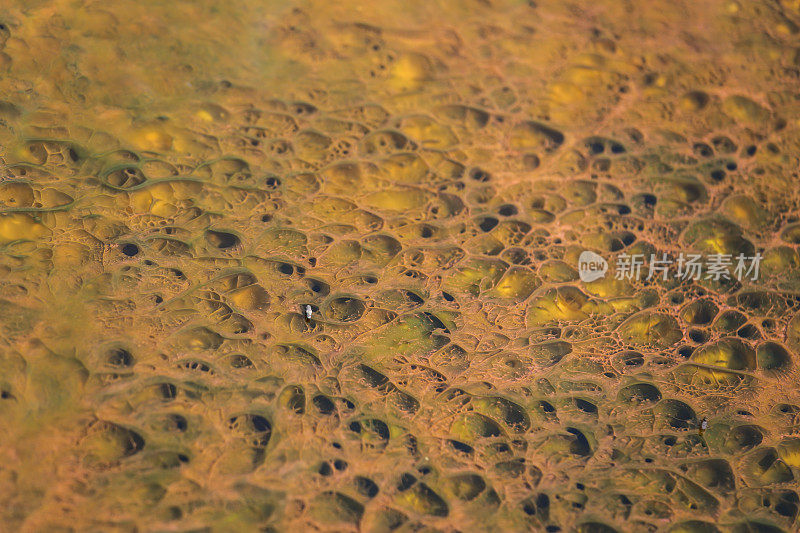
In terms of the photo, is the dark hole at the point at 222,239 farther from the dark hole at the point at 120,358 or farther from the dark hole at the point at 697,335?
the dark hole at the point at 697,335

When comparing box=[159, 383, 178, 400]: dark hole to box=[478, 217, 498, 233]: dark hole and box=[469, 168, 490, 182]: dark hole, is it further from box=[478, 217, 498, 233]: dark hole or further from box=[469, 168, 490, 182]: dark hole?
box=[469, 168, 490, 182]: dark hole

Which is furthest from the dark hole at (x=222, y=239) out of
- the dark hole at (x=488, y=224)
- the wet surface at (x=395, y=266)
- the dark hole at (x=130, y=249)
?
the dark hole at (x=488, y=224)

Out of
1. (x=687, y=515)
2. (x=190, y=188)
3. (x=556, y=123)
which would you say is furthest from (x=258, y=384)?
(x=556, y=123)

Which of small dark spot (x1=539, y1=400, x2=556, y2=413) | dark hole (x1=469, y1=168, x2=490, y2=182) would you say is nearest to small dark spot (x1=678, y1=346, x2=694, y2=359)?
small dark spot (x1=539, y1=400, x2=556, y2=413)

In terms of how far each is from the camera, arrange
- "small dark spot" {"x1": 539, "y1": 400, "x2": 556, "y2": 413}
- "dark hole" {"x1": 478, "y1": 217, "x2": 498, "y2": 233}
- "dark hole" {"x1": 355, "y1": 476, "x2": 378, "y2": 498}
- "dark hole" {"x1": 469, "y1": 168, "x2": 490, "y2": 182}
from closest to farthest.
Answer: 1. "dark hole" {"x1": 355, "y1": 476, "x2": 378, "y2": 498}
2. "small dark spot" {"x1": 539, "y1": 400, "x2": 556, "y2": 413}
3. "dark hole" {"x1": 478, "y1": 217, "x2": 498, "y2": 233}
4. "dark hole" {"x1": 469, "y1": 168, "x2": 490, "y2": 182}

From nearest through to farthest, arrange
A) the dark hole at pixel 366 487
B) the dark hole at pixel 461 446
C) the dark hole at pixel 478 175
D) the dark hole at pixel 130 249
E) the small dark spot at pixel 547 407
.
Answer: the dark hole at pixel 366 487
the dark hole at pixel 461 446
the small dark spot at pixel 547 407
the dark hole at pixel 130 249
the dark hole at pixel 478 175

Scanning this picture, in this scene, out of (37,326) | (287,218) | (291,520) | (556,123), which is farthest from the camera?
(556,123)

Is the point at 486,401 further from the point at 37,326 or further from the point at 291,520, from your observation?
the point at 37,326
